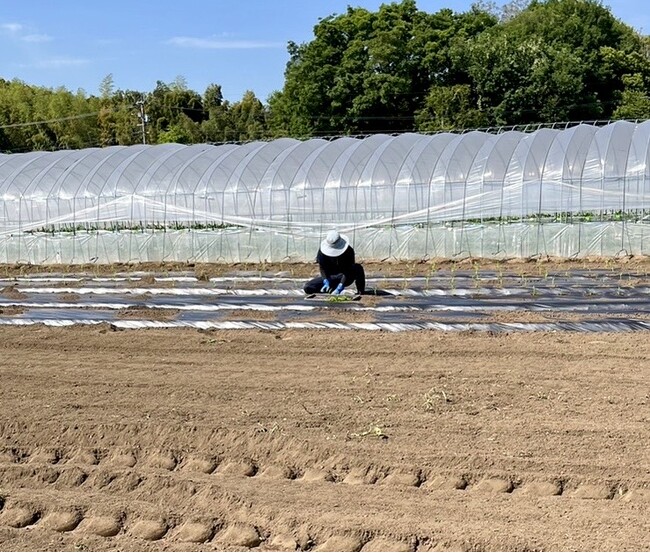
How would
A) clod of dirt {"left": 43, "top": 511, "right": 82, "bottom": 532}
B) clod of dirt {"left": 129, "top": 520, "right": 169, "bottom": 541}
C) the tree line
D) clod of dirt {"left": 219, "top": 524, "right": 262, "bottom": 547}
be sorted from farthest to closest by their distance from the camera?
the tree line
clod of dirt {"left": 43, "top": 511, "right": 82, "bottom": 532}
clod of dirt {"left": 129, "top": 520, "right": 169, "bottom": 541}
clod of dirt {"left": 219, "top": 524, "right": 262, "bottom": 547}

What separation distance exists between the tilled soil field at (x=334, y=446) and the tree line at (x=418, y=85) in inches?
1143

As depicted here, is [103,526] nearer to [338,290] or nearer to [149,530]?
[149,530]

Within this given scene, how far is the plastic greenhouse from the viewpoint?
1698 centimetres

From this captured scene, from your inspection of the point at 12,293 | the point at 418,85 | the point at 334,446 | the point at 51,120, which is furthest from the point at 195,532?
the point at 51,120

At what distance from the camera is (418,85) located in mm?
39594

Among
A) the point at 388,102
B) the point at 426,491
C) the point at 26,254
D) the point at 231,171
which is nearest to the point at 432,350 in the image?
the point at 426,491

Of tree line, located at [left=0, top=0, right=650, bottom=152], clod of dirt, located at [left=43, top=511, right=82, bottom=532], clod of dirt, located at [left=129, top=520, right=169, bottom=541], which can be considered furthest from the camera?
tree line, located at [left=0, top=0, right=650, bottom=152]

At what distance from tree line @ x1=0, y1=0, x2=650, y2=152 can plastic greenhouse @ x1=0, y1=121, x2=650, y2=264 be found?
16926 mm

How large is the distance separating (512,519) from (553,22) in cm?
4513

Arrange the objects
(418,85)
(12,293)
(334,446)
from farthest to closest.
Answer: (418,85) → (12,293) → (334,446)

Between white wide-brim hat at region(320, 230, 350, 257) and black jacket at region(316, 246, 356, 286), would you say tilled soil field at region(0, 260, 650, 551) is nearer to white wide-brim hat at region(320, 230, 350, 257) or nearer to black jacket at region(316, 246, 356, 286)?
white wide-brim hat at region(320, 230, 350, 257)

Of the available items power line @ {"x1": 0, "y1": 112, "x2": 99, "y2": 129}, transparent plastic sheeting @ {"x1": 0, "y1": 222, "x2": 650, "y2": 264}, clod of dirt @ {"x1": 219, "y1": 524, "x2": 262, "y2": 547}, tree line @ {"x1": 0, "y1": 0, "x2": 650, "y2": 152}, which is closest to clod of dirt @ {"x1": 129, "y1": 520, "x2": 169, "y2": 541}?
clod of dirt @ {"x1": 219, "y1": 524, "x2": 262, "y2": 547}

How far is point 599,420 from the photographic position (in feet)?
18.7

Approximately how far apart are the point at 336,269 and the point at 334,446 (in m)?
6.41
